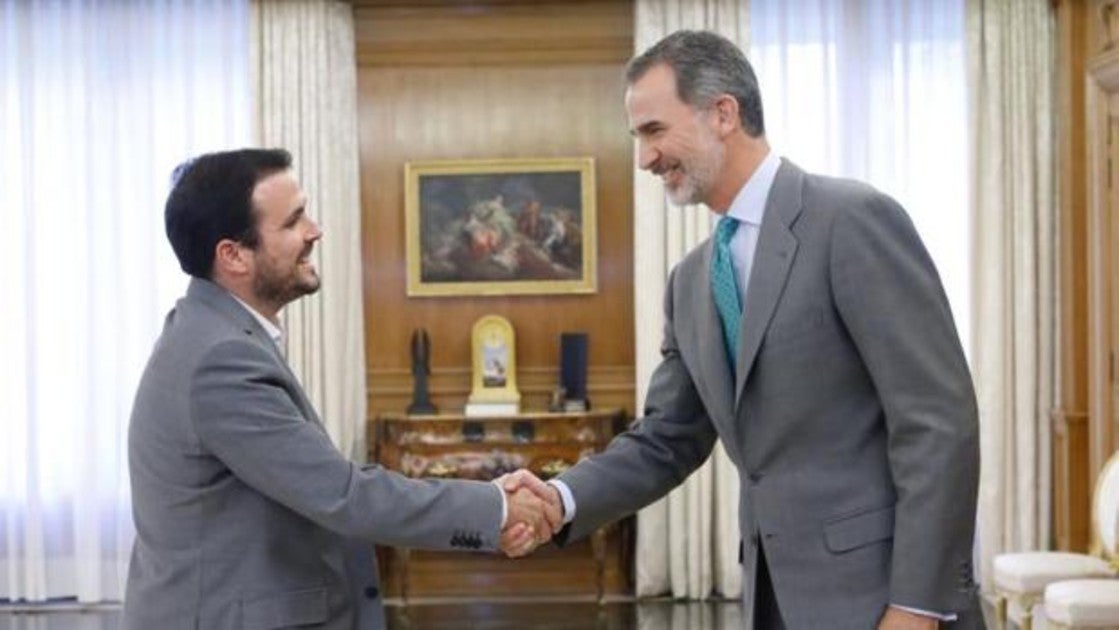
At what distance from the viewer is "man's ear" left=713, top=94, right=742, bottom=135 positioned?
2.80 metres

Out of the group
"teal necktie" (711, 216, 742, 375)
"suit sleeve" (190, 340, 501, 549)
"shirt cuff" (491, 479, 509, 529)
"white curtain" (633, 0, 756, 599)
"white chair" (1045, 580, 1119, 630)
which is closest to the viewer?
"teal necktie" (711, 216, 742, 375)

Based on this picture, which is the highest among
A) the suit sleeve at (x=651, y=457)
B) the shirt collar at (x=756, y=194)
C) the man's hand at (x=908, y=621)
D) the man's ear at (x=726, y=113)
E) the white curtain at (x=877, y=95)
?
the white curtain at (x=877, y=95)

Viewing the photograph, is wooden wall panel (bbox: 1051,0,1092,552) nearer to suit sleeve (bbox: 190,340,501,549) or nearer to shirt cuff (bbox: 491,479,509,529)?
shirt cuff (bbox: 491,479,509,529)

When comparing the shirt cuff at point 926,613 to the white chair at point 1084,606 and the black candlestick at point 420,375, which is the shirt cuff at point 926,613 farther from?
the black candlestick at point 420,375

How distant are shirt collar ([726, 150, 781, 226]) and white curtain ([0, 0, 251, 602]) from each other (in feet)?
20.0

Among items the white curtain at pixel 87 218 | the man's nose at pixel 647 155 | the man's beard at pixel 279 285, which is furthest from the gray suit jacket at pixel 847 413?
the white curtain at pixel 87 218

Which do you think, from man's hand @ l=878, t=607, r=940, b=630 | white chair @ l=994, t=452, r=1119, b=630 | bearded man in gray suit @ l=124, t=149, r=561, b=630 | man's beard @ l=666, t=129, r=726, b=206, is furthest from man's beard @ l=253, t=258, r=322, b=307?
white chair @ l=994, t=452, r=1119, b=630

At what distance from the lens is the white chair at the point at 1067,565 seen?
6285 millimetres

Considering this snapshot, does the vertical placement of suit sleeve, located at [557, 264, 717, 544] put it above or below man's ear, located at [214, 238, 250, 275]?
below

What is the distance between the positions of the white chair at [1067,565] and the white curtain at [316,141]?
11.8 feet

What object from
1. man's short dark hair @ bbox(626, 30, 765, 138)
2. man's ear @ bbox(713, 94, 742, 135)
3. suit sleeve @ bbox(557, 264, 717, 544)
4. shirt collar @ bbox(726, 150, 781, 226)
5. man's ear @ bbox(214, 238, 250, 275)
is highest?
man's short dark hair @ bbox(626, 30, 765, 138)

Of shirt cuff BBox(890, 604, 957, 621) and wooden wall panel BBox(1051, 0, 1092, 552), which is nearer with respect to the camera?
shirt cuff BBox(890, 604, 957, 621)

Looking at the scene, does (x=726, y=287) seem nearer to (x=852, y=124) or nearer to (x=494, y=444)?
(x=494, y=444)

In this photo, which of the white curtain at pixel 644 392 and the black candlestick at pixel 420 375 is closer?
the white curtain at pixel 644 392
